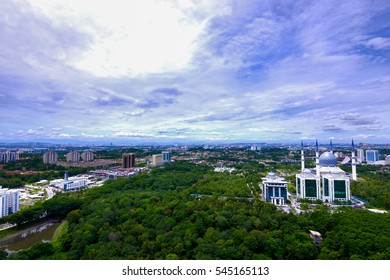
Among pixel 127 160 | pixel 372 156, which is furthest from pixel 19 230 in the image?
pixel 372 156

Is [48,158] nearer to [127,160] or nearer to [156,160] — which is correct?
[127,160]

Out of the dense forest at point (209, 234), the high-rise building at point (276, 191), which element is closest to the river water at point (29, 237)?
the dense forest at point (209, 234)

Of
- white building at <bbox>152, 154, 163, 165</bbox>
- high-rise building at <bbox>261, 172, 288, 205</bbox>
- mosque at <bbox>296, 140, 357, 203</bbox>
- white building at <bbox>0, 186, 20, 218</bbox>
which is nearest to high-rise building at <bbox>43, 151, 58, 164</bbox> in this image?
white building at <bbox>152, 154, 163, 165</bbox>

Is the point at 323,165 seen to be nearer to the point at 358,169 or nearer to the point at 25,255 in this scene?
the point at 358,169

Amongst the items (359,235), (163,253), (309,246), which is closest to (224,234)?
(163,253)

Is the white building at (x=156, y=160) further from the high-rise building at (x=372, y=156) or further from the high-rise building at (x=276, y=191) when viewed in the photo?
the high-rise building at (x=372, y=156)

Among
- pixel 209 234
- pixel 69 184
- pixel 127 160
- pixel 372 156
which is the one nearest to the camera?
pixel 209 234
